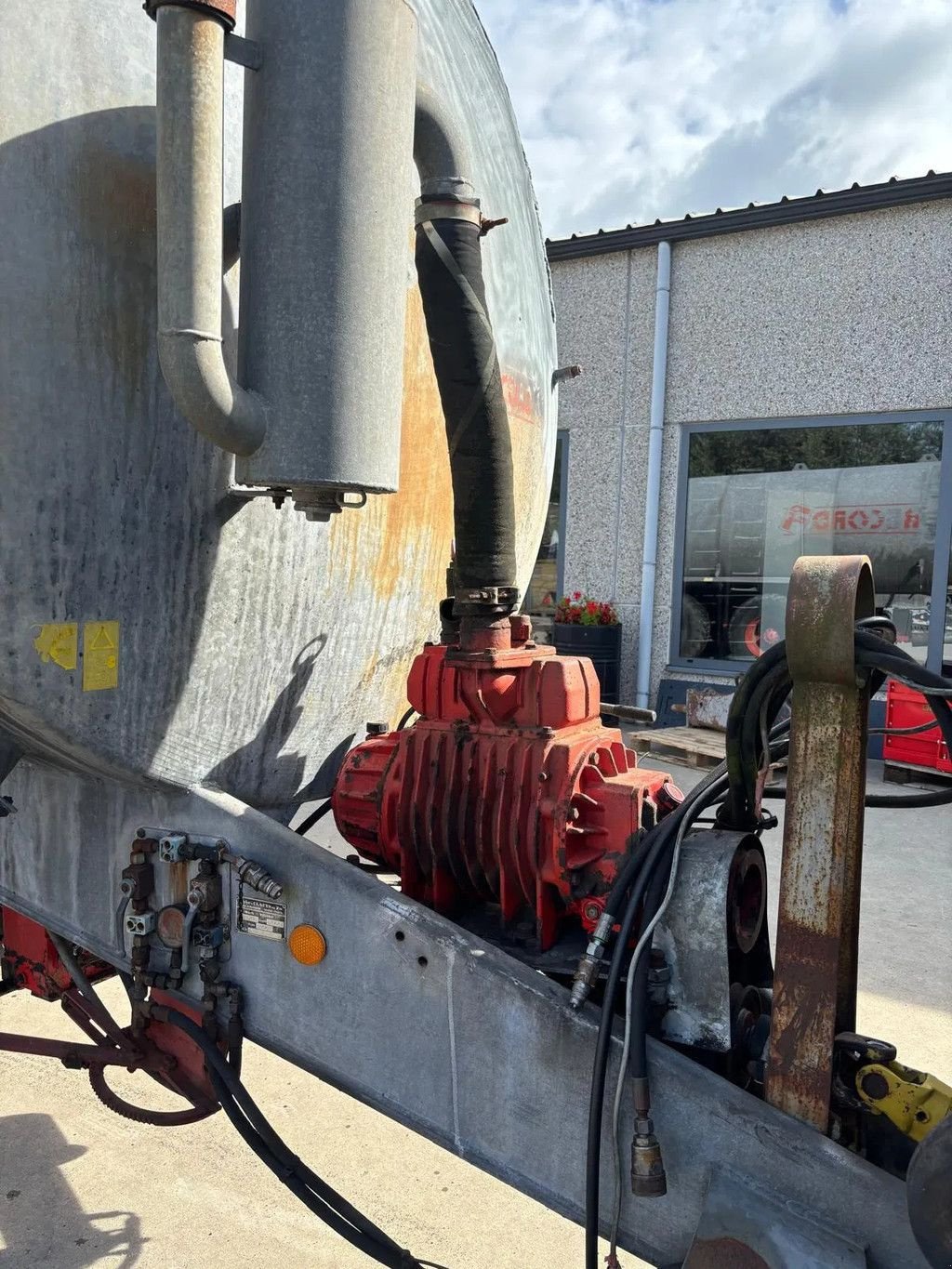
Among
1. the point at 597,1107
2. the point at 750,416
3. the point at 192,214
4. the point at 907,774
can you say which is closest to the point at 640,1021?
the point at 597,1107

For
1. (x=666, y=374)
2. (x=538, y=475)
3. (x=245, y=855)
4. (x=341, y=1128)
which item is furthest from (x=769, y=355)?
(x=245, y=855)

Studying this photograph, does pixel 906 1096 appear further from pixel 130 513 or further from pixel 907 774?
pixel 907 774

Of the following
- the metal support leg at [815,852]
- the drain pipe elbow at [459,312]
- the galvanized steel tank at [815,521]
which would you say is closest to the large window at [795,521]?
the galvanized steel tank at [815,521]

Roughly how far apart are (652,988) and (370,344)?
1.05 m

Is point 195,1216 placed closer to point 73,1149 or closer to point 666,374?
point 73,1149

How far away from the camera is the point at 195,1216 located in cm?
246

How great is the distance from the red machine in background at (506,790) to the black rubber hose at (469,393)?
0.54 feet

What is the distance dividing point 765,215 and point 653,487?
223 centimetres

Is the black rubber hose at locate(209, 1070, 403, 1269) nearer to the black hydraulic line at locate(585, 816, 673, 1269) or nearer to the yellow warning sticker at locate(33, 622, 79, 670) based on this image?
the black hydraulic line at locate(585, 816, 673, 1269)

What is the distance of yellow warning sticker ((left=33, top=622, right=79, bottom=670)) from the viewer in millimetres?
1466

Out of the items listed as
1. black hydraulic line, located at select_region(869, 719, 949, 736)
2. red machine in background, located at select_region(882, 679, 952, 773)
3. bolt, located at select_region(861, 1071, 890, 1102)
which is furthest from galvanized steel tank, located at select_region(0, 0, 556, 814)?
red machine in background, located at select_region(882, 679, 952, 773)

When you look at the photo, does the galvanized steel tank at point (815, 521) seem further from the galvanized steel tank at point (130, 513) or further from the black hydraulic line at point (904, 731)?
the galvanized steel tank at point (130, 513)

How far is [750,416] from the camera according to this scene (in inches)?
311

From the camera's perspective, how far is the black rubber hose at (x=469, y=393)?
163cm
